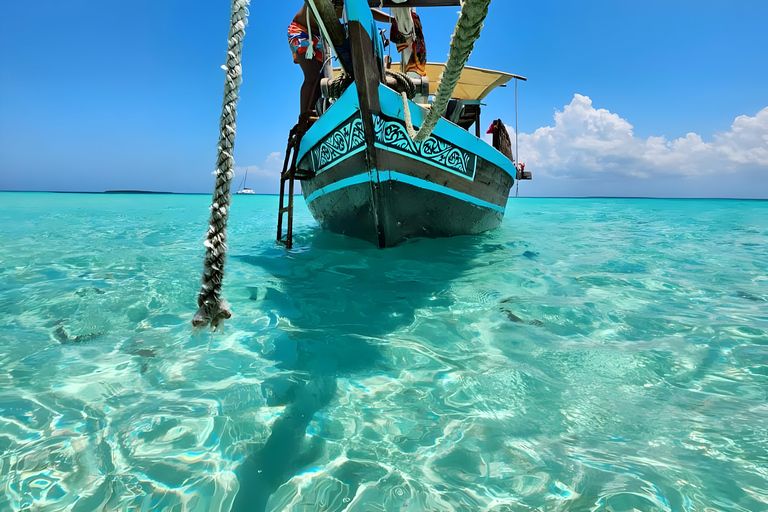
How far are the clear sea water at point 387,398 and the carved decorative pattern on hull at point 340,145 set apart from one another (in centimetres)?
200

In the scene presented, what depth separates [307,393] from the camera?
2.15 m

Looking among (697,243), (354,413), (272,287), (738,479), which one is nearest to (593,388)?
(738,479)

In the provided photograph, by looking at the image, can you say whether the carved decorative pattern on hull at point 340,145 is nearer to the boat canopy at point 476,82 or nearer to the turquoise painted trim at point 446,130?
the turquoise painted trim at point 446,130

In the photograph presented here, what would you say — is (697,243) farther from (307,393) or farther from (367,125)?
(307,393)

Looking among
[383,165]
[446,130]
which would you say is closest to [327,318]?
[383,165]

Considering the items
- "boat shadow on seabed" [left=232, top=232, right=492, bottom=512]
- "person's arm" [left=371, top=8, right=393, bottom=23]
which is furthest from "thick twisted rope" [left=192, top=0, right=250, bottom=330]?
"person's arm" [left=371, top=8, right=393, bottom=23]

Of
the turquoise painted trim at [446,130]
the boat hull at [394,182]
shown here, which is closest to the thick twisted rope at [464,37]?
the turquoise painted trim at [446,130]

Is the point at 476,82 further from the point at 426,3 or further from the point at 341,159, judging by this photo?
the point at 341,159

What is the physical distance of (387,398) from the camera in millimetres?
2113

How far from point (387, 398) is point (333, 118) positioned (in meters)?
4.26

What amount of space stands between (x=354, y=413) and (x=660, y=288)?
13.1ft

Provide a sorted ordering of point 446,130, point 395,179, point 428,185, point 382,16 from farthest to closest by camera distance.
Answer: point 382,16, point 428,185, point 446,130, point 395,179

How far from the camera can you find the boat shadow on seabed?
162 centimetres

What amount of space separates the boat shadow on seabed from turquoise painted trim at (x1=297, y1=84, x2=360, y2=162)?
5.96 feet
